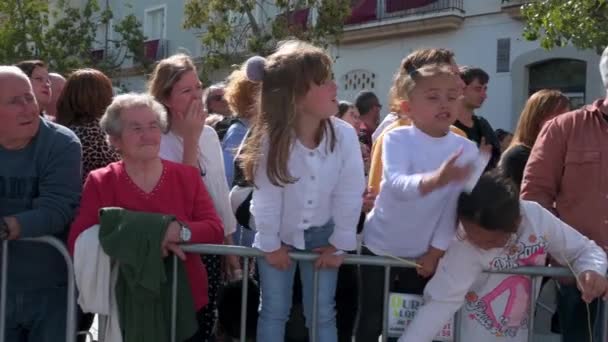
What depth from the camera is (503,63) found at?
15867mm

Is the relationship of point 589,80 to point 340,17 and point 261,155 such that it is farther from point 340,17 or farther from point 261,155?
point 261,155

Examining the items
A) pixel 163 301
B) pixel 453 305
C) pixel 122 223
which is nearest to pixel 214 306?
pixel 163 301

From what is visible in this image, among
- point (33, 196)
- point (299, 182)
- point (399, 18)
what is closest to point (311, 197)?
point (299, 182)

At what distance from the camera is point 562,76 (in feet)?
50.3

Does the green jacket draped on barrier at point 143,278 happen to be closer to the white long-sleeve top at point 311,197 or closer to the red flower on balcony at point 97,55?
the white long-sleeve top at point 311,197

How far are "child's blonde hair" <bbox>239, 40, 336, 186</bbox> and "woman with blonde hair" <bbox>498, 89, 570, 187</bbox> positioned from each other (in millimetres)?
1565

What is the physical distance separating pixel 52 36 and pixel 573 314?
65.7 ft

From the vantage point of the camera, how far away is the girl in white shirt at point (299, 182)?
344 centimetres

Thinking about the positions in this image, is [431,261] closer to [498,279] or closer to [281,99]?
[498,279]

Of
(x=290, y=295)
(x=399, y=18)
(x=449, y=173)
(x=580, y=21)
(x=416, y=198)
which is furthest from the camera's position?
(x=399, y=18)

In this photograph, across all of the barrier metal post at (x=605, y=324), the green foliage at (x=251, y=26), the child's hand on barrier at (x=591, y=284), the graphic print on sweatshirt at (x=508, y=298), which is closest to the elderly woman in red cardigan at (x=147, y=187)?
the graphic print on sweatshirt at (x=508, y=298)

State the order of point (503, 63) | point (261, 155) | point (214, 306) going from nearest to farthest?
point (261, 155)
point (214, 306)
point (503, 63)

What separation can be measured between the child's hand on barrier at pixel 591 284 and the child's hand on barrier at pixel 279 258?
1.25 meters

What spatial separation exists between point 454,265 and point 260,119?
1089 millimetres
